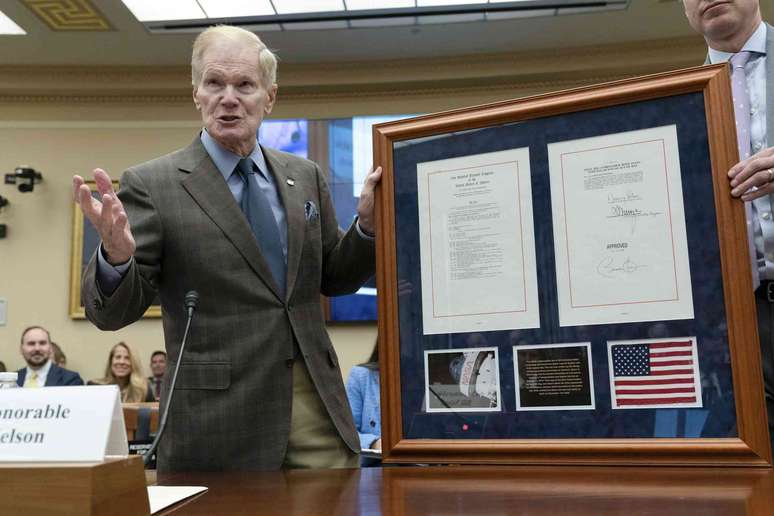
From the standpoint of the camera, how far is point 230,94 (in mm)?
1692

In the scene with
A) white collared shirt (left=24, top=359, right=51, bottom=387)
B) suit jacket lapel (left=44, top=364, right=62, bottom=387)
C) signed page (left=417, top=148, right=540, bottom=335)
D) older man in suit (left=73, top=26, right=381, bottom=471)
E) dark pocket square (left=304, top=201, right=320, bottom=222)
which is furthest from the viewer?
white collared shirt (left=24, top=359, right=51, bottom=387)

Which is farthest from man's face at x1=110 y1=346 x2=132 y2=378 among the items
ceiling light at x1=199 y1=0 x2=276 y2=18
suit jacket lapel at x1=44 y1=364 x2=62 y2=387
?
ceiling light at x1=199 y1=0 x2=276 y2=18

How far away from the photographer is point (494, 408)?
1.27m

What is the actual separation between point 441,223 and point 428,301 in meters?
0.15

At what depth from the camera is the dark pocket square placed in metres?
1.72

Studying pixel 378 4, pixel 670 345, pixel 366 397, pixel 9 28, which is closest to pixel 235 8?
pixel 378 4

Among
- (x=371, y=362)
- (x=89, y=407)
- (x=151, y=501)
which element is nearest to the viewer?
(x=89, y=407)

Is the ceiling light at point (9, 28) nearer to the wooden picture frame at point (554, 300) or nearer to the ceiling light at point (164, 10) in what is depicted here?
the ceiling light at point (164, 10)

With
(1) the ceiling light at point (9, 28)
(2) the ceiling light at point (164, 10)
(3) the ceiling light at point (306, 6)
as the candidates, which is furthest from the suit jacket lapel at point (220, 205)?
(1) the ceiling light at point (9, 28)

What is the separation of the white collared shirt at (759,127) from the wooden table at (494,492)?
18.1 inches

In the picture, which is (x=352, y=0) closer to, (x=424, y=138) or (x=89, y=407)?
(x=424, y=138)

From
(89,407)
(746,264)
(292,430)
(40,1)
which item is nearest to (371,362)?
(292,430)

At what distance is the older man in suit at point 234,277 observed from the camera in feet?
4.83

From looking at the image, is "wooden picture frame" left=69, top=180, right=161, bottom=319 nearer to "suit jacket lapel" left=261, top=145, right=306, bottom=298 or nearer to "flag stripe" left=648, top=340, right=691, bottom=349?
"suit jacket lapel" left=261, top=145, right=306, bottom=298
